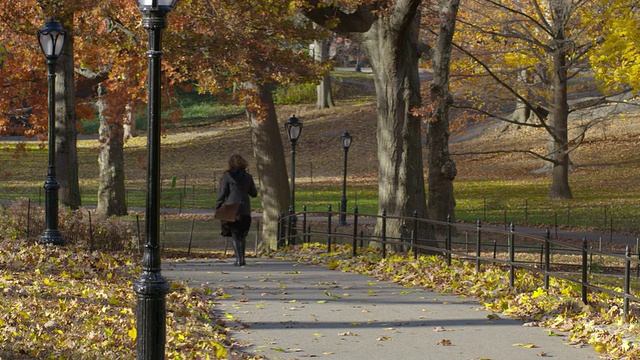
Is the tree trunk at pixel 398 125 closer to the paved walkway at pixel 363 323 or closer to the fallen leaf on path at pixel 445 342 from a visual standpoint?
the paved walkway at pixel 363 323

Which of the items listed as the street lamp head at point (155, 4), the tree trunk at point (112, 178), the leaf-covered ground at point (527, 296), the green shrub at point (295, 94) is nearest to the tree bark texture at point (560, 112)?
the tree trunk at point (112, 178)

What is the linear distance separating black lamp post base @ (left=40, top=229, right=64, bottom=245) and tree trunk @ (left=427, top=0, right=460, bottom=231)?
8890 mm

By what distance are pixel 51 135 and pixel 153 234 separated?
28.3ft

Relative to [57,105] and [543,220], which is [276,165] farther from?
[543,220]

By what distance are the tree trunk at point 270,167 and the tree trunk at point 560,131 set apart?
10974mm

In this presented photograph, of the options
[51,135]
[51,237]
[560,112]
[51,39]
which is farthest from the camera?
[560,112]

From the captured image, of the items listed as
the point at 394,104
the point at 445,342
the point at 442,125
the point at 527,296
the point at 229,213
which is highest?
the point at 394,104

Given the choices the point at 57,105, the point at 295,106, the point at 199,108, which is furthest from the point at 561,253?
the point at 199,108

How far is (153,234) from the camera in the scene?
7242 mm

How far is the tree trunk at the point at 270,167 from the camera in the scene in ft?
80.0

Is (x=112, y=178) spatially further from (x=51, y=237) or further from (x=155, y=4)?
(x=155, y=4)

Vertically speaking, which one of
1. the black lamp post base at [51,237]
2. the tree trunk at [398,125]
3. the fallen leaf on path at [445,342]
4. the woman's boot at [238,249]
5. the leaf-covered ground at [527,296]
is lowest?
the fallen leaf on path at [445,342]

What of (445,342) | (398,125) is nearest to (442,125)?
(398,125)

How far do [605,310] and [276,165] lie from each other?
1498cm
